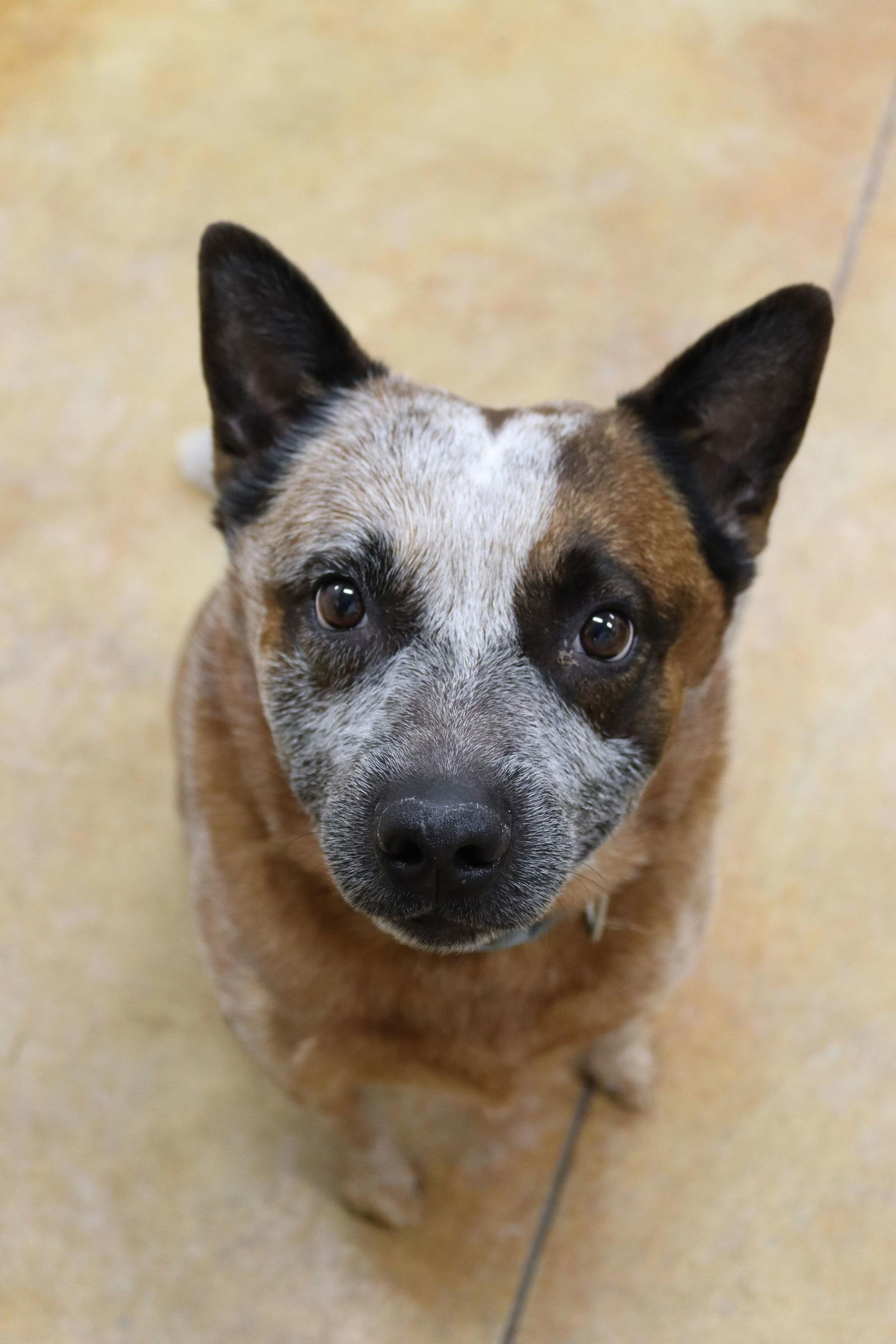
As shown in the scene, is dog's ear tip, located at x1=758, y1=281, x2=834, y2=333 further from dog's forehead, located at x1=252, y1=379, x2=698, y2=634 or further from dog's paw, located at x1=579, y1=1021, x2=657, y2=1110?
dog's paw, located at x1=579, y1=1021, x2=657, y2=1110

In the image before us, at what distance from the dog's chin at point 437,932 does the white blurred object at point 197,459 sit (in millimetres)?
1762

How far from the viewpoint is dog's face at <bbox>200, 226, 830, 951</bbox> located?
152cm

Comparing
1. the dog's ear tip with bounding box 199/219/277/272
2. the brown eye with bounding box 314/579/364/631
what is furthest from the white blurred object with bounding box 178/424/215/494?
the brown eye with bounding box 314/579/364/631

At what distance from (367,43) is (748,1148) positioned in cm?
369

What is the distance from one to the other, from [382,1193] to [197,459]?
192cm

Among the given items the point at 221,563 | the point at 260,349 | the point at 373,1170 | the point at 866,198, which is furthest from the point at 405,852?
the point at 866,198

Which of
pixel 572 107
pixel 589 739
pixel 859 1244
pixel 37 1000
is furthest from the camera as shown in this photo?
pixel 572 107

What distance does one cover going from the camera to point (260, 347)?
1837 millimetres

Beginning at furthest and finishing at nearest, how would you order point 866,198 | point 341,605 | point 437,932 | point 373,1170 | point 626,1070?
point 866,198, point 626,1070, point 373,1170, point 341,605, point 437,932

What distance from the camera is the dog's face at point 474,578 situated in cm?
152

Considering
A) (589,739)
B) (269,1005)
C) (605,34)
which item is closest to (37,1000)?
(269,1005)

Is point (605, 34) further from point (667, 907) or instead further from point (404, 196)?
point (667, 907)

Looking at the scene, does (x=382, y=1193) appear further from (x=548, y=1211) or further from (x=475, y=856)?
(x=475, y=856)

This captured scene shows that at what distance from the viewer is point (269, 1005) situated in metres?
1.97
